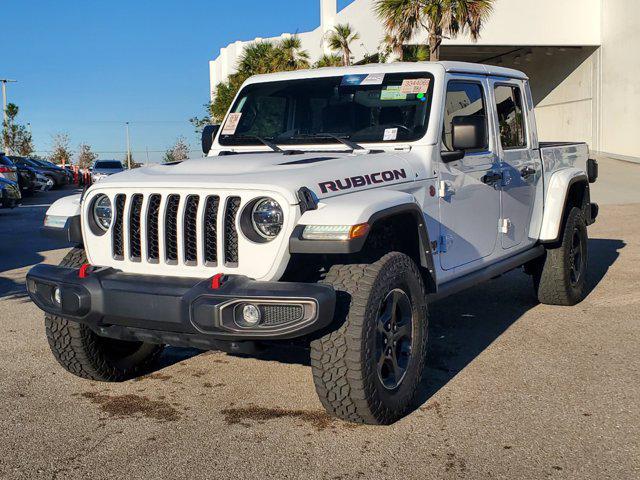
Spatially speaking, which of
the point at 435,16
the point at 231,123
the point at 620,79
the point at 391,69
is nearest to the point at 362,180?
the point at 391,69

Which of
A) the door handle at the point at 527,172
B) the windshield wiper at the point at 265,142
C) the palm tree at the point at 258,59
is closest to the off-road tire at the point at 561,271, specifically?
the door handle at the point at 527,172

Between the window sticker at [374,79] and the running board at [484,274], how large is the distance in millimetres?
1378

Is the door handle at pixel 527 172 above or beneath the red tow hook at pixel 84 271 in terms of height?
above

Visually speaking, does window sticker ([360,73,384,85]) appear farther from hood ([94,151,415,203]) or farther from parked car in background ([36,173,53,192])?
parked car in background ([36,173,53,192])

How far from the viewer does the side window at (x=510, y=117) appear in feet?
19.4

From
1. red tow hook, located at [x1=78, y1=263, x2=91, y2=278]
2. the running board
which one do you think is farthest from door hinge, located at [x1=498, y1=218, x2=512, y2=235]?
red tow hook, located at [x1=78, y1=263, x2=91, y2=278]

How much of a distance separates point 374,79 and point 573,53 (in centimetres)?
3084

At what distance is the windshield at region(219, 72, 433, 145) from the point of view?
5.01 meters

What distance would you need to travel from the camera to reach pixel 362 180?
423 cm

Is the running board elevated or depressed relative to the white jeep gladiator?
depressed

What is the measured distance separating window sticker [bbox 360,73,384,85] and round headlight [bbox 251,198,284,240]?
170 cm

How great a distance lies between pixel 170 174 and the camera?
4277mm

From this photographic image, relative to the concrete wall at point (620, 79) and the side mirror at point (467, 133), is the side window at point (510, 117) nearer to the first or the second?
the side mirror at point (467, 133)

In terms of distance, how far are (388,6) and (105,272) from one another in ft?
71.0
